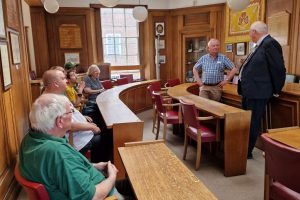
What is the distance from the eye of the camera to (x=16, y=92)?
2.74m

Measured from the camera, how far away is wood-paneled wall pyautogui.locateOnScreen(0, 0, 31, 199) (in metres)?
2.23

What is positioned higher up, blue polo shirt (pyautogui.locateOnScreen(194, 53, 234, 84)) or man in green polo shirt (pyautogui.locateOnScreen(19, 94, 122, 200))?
blue polo shirt (pyautogui.locateOnScreen(194, 53, 234, 84))

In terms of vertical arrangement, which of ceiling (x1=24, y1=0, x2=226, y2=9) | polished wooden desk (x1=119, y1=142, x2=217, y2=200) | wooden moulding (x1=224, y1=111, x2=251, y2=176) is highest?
ceiling (x1=24, y1=0, x2=226, y2=9)

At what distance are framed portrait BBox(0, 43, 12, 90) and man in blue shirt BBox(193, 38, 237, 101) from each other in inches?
107

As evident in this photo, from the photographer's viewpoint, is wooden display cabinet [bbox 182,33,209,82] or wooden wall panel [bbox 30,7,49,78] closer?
wooden wall panel [bbox 30,7,49,78]

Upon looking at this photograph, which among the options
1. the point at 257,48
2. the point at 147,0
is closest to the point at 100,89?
the point at 257,48

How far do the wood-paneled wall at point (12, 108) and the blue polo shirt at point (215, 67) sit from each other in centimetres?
257

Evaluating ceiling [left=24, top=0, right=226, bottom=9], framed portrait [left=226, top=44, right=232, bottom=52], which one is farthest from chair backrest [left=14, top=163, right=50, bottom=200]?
ceiling [left=24, top=0, right=226, bottom=9]

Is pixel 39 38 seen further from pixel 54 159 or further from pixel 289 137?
pixel 289 137

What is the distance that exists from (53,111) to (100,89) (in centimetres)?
303

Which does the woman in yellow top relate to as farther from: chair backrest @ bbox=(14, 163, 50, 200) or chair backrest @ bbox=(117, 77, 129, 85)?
chair backrest @ bbox=(117, 77, 129, 85)

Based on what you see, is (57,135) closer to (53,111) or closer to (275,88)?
(53,111)

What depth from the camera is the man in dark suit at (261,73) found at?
295 cm

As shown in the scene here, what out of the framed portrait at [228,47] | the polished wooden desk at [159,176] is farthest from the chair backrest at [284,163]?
the framed portrait at [228,47]
